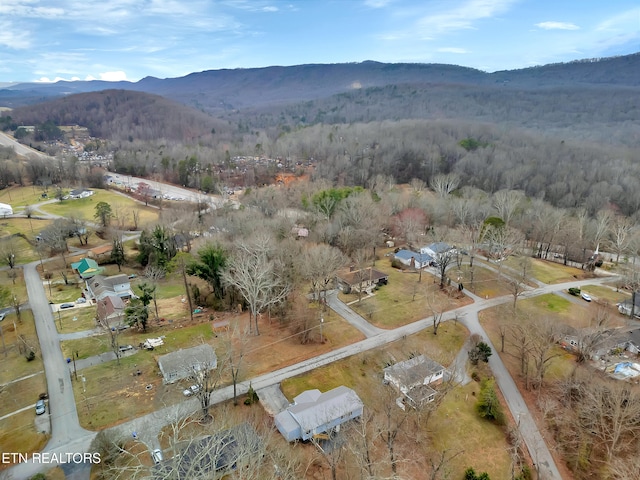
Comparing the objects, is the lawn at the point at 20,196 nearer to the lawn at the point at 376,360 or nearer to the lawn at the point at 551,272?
the lawn at the point at 376,360

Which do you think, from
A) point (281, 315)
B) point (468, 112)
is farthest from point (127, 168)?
point (468, 112)

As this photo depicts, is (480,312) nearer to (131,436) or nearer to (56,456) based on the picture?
(131,436)

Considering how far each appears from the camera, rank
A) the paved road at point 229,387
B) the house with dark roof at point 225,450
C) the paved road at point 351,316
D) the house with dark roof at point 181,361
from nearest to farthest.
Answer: the house with dark roof at point 225,450 → the paved road at point 229,387 → the house with dark roof at point 181,361 → the paved road at point 351,316

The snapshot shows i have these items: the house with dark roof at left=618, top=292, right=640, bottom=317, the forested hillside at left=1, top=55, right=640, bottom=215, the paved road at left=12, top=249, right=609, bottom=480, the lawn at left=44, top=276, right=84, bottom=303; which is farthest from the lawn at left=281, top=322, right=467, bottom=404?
the forested hillside at left=1, top=55, right=640, bottom=215

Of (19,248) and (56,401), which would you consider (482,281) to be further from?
(19,248)

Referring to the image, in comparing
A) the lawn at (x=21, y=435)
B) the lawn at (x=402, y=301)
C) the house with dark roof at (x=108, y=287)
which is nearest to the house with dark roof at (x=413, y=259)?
the lawn at (x=402, y=301)

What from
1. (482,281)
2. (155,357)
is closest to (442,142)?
(482,281)

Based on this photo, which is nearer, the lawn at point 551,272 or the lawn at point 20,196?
the lawn at point 551,272
